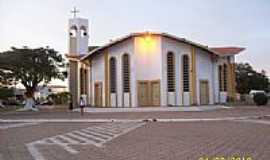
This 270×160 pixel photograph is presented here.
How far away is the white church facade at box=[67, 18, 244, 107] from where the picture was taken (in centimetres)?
3256

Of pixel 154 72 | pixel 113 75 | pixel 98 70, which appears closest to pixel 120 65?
pixel 113 75

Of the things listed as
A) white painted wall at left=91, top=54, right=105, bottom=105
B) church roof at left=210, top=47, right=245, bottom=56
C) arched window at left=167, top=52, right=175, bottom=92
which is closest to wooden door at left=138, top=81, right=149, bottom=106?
arched window at left=167, top=52, right=175, bottom=92

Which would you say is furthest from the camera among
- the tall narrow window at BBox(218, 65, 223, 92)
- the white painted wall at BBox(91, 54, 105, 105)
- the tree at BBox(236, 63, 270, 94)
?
the tree at BBox(236, 63, 270, 94)

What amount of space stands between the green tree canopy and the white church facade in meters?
15.9

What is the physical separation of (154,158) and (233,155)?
162 centimetres

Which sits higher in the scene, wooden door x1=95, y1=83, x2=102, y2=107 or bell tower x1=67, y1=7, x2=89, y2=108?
bell tower x1=67, y1=7, x2=89, y2=108

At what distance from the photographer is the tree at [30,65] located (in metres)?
47.9

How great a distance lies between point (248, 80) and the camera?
2879 inches

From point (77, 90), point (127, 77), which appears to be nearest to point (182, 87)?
point (127, 77)

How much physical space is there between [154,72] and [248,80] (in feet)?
146

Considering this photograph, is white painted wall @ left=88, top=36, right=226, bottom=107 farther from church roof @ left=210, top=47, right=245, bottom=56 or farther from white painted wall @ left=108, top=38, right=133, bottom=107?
church roof @ left=210, top=47, right=245, bottom=56

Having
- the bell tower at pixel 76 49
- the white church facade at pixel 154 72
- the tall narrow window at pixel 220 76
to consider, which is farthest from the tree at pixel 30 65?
the tall narrow window at pixel 220 76

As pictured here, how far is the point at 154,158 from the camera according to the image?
335 inches

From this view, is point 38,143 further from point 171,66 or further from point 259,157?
point 171,66
